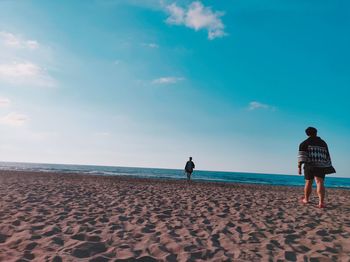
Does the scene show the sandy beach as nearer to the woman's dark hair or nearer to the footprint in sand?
the footprint in sand

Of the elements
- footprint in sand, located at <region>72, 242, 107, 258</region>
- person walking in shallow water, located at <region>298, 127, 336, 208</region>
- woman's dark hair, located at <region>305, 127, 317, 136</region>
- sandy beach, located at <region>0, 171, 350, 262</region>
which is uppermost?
woman's dark hair, located at <region>305, 127, 317, 136</region>

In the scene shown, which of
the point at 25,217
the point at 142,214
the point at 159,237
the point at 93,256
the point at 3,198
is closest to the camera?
the point at 93,256

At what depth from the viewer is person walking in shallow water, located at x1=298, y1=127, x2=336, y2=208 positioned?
7758 millimetres

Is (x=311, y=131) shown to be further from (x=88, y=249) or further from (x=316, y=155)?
(x=88, y=249)

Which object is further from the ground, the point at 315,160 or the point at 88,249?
the point at 315,160

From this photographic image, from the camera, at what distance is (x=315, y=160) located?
778 cm

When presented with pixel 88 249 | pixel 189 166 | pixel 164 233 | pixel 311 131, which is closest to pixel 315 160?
pixel 311 131

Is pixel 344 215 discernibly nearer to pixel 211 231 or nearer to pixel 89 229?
pixel 211 231

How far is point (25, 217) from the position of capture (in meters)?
5.52

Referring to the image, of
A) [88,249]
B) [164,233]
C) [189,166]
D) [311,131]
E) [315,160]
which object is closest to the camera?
[88,249]

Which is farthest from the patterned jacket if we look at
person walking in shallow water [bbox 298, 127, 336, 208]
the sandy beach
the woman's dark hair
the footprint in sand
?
the footprint in sand

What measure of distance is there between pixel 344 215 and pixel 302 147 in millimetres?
1866

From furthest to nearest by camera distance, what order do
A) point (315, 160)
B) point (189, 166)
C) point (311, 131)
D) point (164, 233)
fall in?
point (189, 166), point (311, 131), point (315, 160), point (164, 233)

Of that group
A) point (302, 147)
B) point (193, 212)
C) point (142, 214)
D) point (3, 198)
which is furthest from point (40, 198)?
point (302, 147)
